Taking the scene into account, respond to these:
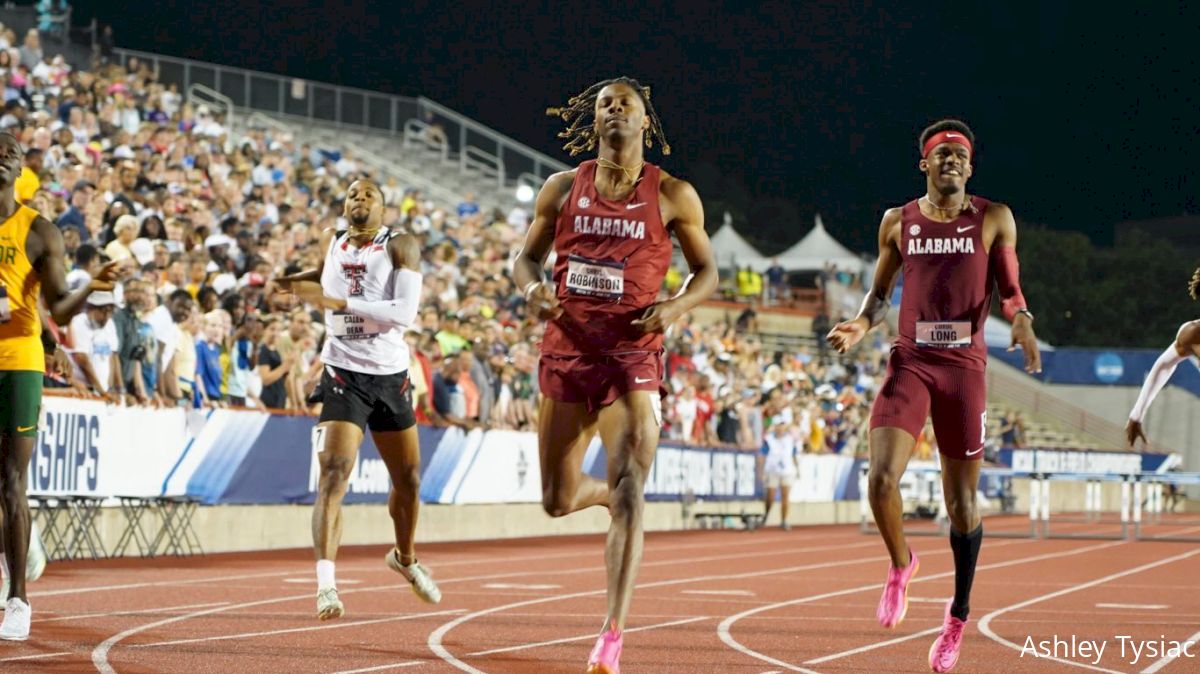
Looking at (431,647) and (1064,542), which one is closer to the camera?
→ (431,647)

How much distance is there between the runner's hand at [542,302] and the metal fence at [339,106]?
27.1 meters

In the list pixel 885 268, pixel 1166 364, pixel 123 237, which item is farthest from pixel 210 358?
pixel 1166 364

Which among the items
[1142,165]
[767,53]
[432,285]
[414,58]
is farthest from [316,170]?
[1142,165]

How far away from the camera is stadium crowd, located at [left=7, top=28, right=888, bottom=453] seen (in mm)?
17547

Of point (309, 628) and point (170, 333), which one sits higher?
point (170, 333)

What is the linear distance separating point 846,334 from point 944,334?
53 cm

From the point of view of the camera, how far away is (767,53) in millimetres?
92250

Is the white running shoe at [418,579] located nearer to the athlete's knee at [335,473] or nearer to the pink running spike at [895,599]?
the athlete's knee at [335,473]

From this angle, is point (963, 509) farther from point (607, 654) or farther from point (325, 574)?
point (325, 574)

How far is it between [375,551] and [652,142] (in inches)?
483

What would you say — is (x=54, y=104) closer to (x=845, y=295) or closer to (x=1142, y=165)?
(x=845, y=295)

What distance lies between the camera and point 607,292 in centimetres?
806

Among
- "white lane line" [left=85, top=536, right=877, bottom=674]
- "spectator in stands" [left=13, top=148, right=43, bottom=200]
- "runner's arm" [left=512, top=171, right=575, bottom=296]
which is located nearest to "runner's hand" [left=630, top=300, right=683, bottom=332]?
"runner's arm" [left=512, top=171, right=575, bottom=296]

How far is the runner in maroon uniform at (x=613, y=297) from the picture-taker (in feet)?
26.1
